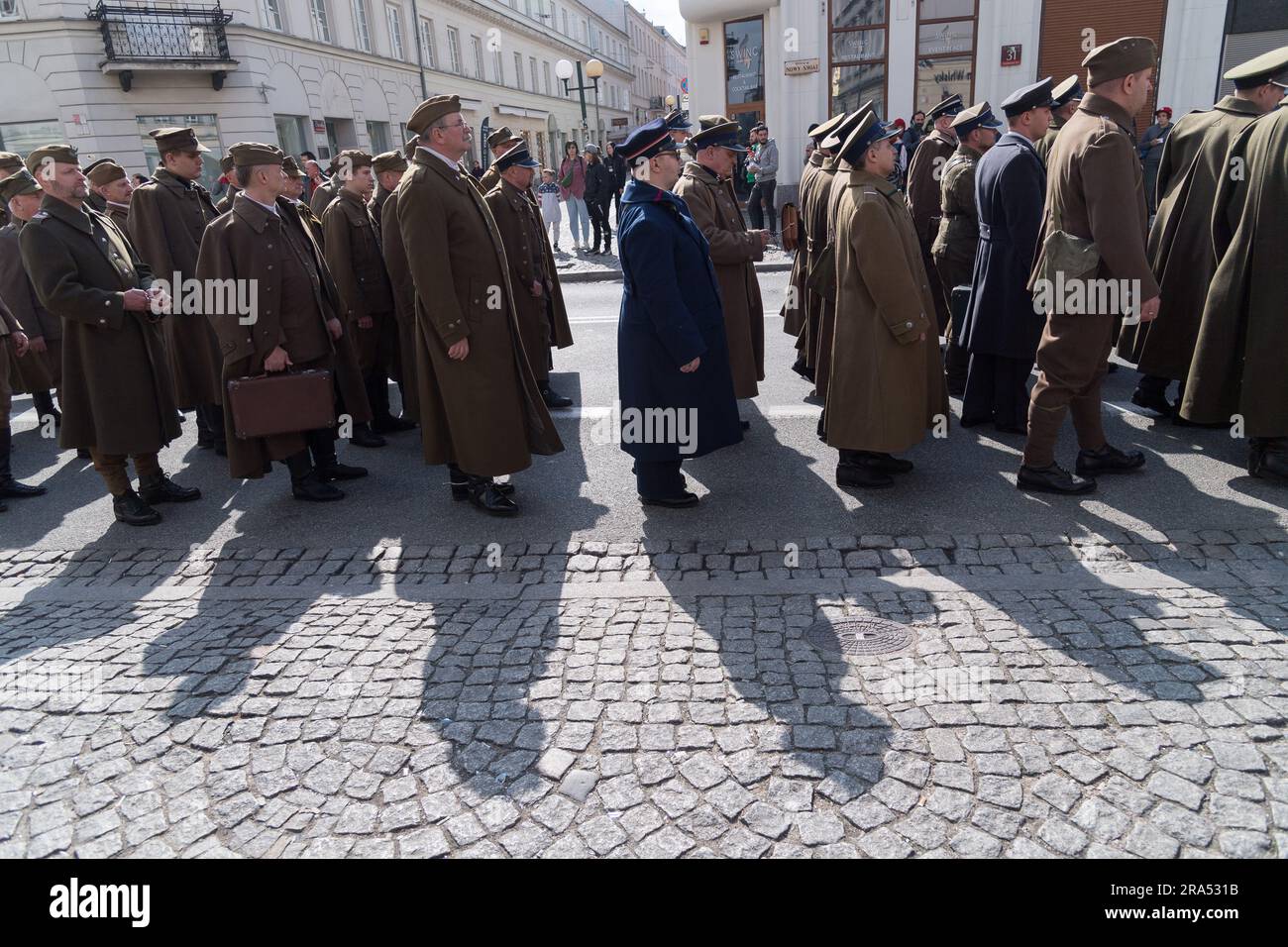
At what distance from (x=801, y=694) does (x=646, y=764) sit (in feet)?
2.30

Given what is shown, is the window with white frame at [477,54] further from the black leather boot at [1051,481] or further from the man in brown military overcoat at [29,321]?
the black leather boot at [1051,481]

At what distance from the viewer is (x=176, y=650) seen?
408cm

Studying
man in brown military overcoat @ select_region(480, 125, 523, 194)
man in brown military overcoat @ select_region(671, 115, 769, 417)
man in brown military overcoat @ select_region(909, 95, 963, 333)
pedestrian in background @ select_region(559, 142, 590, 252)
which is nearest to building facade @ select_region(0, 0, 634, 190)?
pedestrian in background @ select_region(559, 142, 590, 252)

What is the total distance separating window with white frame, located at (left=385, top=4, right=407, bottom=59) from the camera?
116 feet

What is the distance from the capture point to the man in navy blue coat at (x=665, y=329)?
480cm

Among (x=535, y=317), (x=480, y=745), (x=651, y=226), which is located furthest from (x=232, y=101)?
(x=480, y=745)

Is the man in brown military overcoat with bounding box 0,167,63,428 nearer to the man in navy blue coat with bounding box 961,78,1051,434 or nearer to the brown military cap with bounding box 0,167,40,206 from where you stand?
the brown military cap with bounding box 0,167,40,206

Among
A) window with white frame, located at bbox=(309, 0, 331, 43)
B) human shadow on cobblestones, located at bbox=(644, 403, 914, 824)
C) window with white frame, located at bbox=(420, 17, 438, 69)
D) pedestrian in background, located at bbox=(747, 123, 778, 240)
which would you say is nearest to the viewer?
human shadow on cobblestones, located at bbox=(644, 403, 914, 824)

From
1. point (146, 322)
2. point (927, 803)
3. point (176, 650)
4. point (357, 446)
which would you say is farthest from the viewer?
point (357, 446)

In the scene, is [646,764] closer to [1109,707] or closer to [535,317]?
[1109,707]

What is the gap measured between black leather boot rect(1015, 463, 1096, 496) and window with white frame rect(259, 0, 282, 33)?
29512 mm

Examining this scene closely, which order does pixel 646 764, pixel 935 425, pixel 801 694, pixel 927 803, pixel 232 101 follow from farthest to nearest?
1. pixel 232 101
2. pixel 935 425
3. pixel 801 694
4. pixel 646 764
5. pixel 927 803

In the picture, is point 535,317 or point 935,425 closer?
point 935,425

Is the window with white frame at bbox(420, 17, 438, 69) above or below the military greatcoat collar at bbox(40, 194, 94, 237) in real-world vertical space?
above
